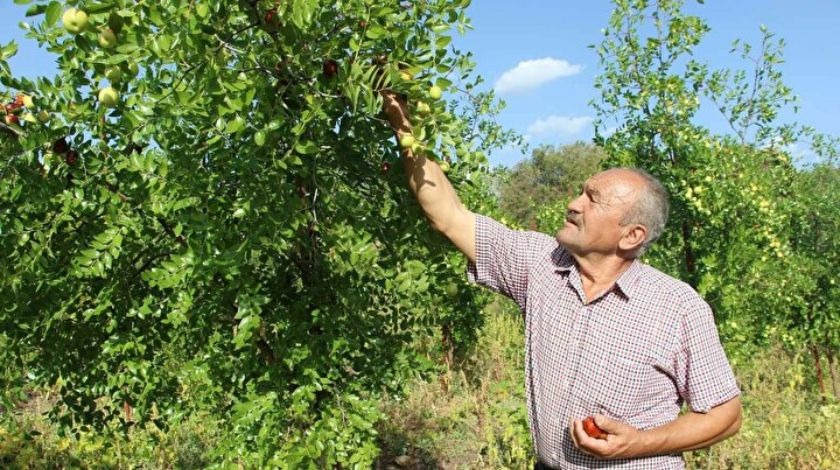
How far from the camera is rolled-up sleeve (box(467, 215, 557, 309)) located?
2350 mm

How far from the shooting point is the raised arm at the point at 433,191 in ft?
6.22

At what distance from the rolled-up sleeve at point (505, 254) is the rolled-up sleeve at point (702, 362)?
55cm

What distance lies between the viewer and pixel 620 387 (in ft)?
6.64

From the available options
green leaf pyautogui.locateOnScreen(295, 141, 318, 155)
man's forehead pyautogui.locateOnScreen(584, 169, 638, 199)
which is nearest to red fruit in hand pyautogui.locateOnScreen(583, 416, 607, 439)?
man's forehead pyautogui.locateOnScreen(584, 169, 638, 199)

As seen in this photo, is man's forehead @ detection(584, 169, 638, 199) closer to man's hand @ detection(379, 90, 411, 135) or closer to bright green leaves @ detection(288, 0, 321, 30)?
man's hand @ detection(379, 90, 411, 135)

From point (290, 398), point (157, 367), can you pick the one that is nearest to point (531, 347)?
point (290, 398)

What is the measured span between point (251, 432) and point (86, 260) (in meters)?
0.72

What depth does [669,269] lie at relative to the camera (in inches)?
189

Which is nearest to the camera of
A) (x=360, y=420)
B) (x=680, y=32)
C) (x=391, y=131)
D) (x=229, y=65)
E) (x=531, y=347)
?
(x=229, y=65)

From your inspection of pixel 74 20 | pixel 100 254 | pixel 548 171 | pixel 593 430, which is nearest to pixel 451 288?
pixel 593 430

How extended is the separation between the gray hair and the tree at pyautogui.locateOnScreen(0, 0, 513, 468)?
1.69 ft

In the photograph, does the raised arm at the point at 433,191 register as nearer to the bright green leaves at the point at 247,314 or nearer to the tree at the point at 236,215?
the tree at the point at 236,215

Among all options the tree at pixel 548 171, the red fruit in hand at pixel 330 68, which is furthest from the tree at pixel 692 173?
the tree at pixel 548 171

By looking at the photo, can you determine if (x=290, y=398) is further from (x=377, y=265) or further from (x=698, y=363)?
(x=698, y=363)
